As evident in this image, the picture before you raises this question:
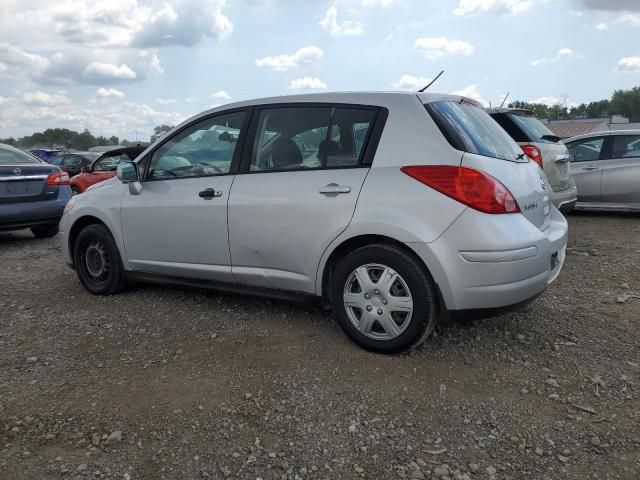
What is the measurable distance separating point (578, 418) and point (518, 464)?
55 cm

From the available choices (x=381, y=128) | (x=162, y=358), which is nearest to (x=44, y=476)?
(x=162, y=358)

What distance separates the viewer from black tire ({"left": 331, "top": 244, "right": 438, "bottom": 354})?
3219 millimetres

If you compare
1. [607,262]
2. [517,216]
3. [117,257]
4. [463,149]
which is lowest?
[607,262]

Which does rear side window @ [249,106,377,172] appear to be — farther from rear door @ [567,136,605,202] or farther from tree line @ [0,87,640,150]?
tree line @ [0,87,640,150]

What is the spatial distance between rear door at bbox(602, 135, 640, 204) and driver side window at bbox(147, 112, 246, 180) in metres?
6.76

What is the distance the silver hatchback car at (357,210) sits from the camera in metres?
3.14

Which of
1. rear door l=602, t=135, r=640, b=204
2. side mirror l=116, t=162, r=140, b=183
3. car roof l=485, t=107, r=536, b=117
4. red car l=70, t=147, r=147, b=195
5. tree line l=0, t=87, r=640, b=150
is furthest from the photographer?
tree line l=0, t=87, r=640, b=150

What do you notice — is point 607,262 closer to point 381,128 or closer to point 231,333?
point 381,128

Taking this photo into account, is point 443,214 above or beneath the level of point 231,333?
above

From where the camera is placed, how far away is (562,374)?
3.21 metres

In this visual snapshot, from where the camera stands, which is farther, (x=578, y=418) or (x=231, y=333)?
(x=231, y=333)

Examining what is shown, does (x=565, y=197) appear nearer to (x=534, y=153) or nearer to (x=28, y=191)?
(x=534, y=153)

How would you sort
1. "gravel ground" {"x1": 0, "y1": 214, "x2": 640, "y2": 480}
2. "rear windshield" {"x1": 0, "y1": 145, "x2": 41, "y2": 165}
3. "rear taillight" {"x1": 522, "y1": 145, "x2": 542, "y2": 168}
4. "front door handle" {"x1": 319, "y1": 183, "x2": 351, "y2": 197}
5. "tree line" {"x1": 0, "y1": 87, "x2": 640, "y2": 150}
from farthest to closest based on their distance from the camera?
"tree line" {"x1": 0, "y1": 87, "x2": 640, "y2": 150} < "rear windshield" {"x1": 0, "y1": 145, "x2": 41, "y2": 165} < "rear taillight" {"x1": 522, "y1": 145, "x2": 542, "y2": 168} < "front door handle" {"x1": 319, "y1": 183, "x2": 351, "y2": 197} < "gravel ground" {"x1": 0, "y1": 214, "x2": 640, "y2": 480}

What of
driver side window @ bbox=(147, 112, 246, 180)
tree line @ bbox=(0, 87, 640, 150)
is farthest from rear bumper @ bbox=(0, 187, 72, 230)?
tree line @ bbox=(0, 87, 640, 150)
